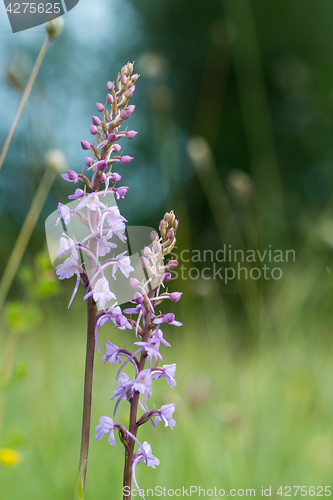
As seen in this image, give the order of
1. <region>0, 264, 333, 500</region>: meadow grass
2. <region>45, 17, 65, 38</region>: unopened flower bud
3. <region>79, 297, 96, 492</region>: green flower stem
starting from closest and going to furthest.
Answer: <region>79, 297, 96, 492</region>: green flower stem
<region>45, 17, 65, 38</region>: unopened flower bud
<region>0, 264, 333, 500</region>: meadow grass

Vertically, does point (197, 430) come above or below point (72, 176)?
below

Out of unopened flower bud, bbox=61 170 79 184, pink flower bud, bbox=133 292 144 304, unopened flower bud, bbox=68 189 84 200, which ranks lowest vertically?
pink flower bud, bbox=133 292 144 304

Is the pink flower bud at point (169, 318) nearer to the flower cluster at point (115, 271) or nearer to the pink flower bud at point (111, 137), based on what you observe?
the flower cluster at point (115, 271)

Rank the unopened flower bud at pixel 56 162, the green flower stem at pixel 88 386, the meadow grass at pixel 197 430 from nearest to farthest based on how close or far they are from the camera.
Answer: the green flower stem at pixel 88 386 → the unopened flower bud at pixel 56 162 → the meadow grass at pixel 197 430

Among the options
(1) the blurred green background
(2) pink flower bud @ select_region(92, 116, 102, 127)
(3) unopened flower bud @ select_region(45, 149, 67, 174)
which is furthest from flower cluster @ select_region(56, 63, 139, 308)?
(3) unopened flower bud @ select_region(45, 149, 67, 174)

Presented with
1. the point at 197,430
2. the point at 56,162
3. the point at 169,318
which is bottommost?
the point at 197,430

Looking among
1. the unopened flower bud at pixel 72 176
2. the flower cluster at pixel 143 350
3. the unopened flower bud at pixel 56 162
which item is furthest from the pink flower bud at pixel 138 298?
the unopened flower bud at pixel 56 162

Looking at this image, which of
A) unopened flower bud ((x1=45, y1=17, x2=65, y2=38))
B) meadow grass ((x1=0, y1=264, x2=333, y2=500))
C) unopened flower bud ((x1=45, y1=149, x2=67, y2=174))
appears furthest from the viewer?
meadow grass ((x1=0, y1=264, x2=333, y2=500))

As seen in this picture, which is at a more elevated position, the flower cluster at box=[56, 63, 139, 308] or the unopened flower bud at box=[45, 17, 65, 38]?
the unopened flower bud at box=[45, 17, 65, 38]

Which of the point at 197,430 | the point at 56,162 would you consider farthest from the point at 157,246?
the point at 197,430

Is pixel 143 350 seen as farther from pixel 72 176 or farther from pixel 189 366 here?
pixel 189 366

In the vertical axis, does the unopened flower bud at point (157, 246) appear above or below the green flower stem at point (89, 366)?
above

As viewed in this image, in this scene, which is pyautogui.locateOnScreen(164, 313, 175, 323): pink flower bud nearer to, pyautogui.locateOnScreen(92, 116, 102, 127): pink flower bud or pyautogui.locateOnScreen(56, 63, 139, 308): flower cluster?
pyautogui.locateOnScreen(56, 63, 139, 308): flower cluster

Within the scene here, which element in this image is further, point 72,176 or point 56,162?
point 56,162
